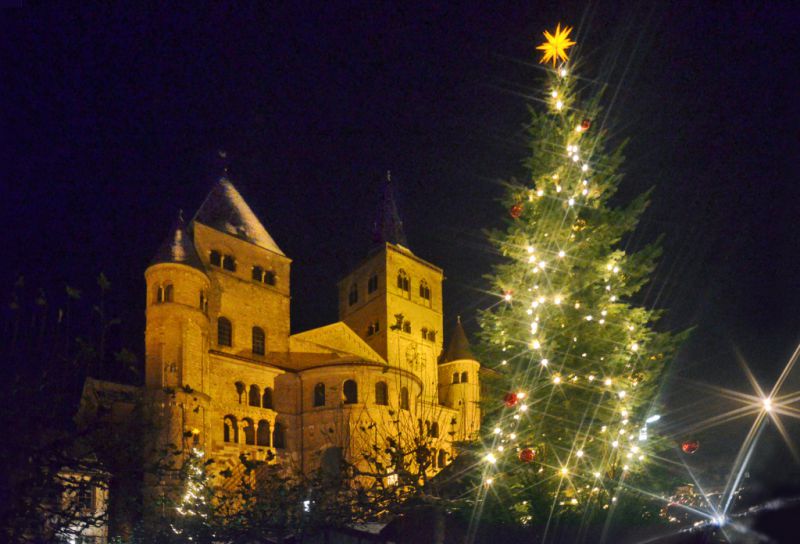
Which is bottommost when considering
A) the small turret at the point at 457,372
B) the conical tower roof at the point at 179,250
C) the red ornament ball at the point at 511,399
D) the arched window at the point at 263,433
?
the red ornament ball at the point at 511,399

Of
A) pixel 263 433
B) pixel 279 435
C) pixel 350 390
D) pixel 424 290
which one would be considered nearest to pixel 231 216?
pixel 350 390

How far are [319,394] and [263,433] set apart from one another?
3.95 meters

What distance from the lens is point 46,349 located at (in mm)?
8211

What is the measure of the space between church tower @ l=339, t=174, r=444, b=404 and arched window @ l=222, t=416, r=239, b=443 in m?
14.6

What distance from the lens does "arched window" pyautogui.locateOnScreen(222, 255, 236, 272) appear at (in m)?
44.2

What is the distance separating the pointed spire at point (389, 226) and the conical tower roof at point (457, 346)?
8.92 m

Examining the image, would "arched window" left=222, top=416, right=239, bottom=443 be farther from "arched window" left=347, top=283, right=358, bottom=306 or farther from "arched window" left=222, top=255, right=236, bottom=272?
"arched window" left=347, top=283, right=358, bottom=306

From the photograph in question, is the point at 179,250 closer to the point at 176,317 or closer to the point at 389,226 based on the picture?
the point at 176,317

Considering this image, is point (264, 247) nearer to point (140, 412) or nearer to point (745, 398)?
point (745, 398)

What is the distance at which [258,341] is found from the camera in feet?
146

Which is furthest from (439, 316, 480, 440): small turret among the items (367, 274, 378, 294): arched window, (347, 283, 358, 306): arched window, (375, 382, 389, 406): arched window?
(375, 382, 389, 406): arched window

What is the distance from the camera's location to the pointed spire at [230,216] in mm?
45219

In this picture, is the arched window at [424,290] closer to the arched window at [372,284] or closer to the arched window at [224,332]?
the arched window at [372,284]

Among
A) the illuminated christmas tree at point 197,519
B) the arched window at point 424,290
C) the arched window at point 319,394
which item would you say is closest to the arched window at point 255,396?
the arched window at point 319,394
